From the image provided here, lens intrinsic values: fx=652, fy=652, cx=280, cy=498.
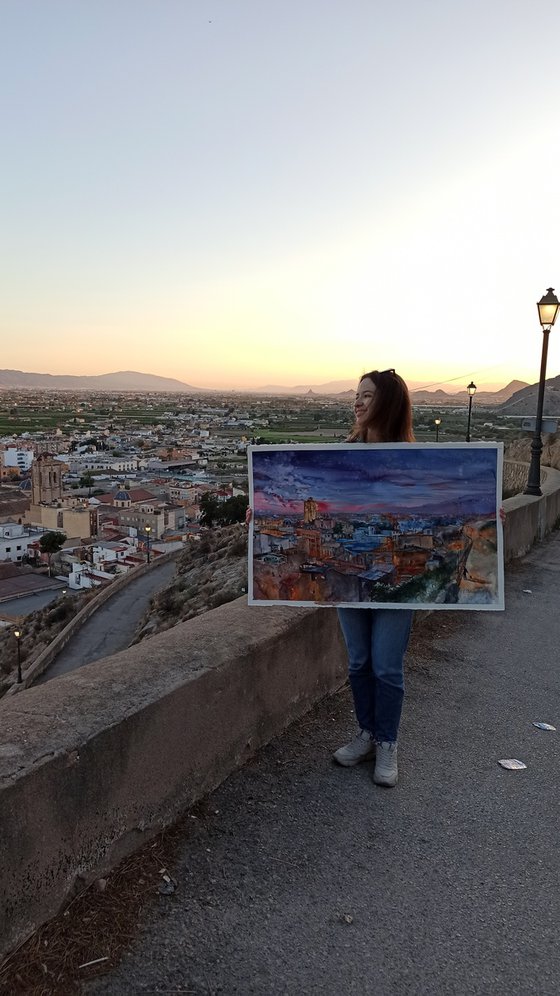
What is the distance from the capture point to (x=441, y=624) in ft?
19.8

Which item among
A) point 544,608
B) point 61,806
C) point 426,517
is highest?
point 426,517

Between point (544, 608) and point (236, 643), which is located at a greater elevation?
point (236, 643)

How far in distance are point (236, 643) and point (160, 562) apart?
36838 mm

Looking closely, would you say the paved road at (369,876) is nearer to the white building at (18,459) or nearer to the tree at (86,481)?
the tree at (86,481)

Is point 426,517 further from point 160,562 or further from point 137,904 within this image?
point 160,562

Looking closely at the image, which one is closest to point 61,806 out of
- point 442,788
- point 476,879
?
point 476,879

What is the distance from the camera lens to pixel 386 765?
327 centimetres

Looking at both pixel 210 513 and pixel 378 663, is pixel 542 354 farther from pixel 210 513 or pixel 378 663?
pixel 210 513

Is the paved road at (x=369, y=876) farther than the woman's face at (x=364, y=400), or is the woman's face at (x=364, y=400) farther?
the woman's face at (x=364, y=400)

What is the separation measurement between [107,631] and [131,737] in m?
22.9

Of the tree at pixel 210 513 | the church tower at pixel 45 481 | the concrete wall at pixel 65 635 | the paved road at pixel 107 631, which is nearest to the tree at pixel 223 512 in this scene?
the tree at pixel 210 513

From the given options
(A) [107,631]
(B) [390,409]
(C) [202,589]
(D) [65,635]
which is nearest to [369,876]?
(B) [390,409]

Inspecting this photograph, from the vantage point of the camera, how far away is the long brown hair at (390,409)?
3201 mm

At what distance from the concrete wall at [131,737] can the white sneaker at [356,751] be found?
405 millimetres
